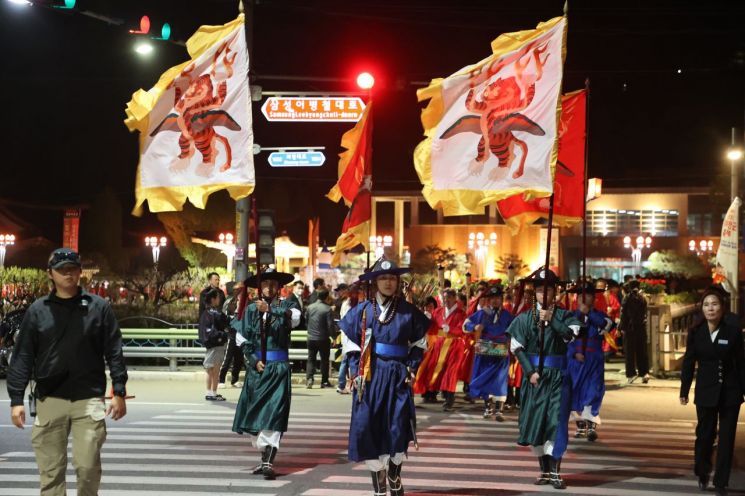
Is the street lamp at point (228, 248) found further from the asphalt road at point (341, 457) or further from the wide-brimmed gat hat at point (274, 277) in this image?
the wide-brimmed gat hat at point (274, 277)

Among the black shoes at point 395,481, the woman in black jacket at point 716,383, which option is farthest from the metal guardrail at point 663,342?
the black shoes at point 395,481

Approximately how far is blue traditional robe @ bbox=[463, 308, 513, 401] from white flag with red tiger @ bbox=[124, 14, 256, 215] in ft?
16.8

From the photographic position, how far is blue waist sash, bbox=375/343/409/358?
27.3 feet

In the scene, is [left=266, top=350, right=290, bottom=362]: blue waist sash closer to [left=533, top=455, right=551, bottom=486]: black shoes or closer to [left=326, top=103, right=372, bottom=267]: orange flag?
[left=533, top=455, right=551, bottom=486]: black shoes

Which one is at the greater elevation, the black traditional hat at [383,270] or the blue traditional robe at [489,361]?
the black traditional hat at [383,270]

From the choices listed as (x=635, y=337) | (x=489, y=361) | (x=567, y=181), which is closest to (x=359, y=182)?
(x=567, y=181)

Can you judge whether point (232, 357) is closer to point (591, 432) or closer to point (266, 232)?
point (266, 232)

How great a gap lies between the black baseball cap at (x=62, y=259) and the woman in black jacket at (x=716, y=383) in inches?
216

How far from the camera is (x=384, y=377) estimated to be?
27.1 ft

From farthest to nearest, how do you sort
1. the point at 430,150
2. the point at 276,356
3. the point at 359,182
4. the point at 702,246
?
the point at 702,246 → the point at 359,182 → the point at 430,150 → the point at 276,356

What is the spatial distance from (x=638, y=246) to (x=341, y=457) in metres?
43.0

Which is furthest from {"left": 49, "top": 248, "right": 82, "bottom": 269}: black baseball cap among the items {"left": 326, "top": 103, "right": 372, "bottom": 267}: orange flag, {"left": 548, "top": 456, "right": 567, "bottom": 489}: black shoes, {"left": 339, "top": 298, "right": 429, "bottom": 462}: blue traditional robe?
{"left": 326, "top": 103, "right": 372, "bottom": 267}: orange flag

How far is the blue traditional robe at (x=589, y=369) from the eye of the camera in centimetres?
1281


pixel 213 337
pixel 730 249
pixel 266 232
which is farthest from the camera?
pixel 730 249
